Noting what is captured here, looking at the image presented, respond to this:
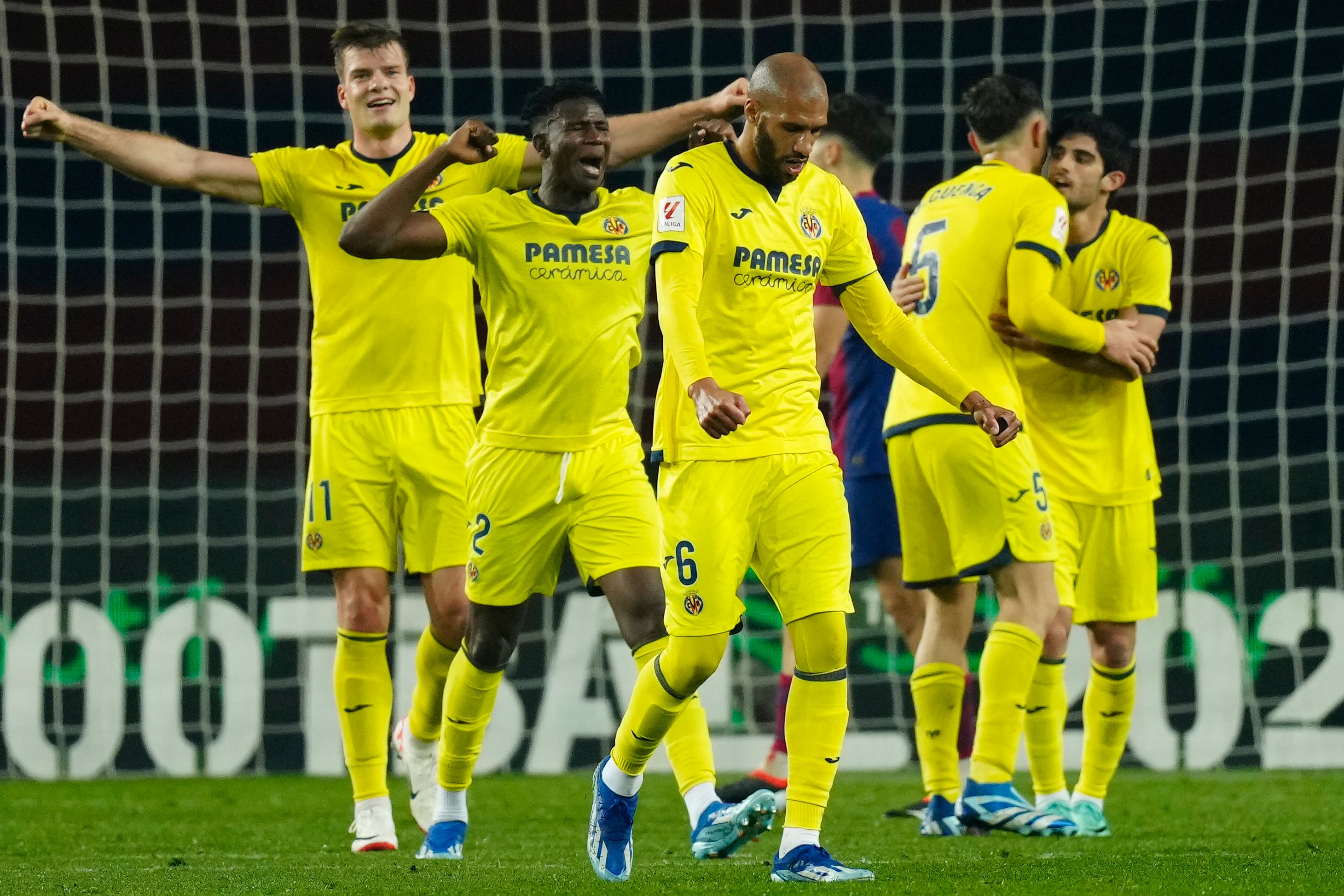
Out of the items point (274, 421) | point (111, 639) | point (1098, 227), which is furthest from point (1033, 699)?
point (274, 421)

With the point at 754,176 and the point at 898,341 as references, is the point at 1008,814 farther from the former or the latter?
the point at 754,176

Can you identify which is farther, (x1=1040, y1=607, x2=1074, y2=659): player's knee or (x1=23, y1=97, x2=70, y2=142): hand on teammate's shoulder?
(x1=1040, y1=607, x2=1074, y2=659): player's knee

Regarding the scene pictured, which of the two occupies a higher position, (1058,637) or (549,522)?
(549,522)

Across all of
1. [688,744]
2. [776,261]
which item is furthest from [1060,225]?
[688,744]

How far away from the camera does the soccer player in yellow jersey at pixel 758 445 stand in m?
3.88

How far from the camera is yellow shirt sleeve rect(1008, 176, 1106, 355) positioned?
5039mm

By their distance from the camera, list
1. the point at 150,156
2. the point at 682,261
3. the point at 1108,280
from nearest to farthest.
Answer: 1. the point at 682,261
2. the point at 150,156
3. the point at 1108,280

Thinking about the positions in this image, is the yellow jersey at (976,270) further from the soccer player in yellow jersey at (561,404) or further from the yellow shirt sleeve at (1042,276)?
the soccer player in yellow jersey at (561,404)

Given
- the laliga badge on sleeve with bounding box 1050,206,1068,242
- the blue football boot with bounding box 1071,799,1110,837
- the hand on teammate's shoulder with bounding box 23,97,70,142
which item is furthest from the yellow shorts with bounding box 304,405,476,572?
the blue football boot with bounding box 1071,799,1110,837

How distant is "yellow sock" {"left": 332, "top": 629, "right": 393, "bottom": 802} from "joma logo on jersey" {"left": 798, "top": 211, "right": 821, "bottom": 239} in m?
1.85

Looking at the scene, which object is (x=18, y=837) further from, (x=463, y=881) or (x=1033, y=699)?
(x=1033, y=699)

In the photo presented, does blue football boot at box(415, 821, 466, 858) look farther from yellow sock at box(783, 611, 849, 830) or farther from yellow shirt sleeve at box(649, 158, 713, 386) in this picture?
yellow shirt sleeve at box(649, 158, 713, 386)

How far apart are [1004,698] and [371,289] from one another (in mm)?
2126

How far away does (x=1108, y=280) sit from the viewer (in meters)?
5.53
